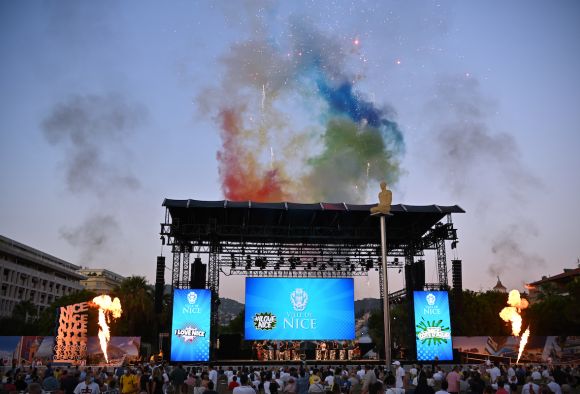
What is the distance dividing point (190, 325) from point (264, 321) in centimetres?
517

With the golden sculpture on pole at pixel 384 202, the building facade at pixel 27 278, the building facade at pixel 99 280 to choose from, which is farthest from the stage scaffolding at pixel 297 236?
the building facade at pixel 99 280

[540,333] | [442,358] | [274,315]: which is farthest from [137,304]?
[540,333]

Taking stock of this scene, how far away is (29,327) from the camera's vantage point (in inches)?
2311

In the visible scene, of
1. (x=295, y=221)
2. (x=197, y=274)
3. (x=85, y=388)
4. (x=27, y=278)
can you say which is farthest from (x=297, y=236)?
(x=27, y=278)

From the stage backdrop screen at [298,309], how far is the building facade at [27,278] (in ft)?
180

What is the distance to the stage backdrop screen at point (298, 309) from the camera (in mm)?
33062

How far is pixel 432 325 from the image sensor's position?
3159 cm

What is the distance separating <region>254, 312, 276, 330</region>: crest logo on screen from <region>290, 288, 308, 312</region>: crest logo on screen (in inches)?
61.2

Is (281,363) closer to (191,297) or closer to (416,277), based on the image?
(191,297)

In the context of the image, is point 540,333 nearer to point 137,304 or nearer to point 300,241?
point 300,241

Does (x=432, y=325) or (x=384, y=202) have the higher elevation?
(x=384, y=202)

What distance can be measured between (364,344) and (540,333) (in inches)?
591

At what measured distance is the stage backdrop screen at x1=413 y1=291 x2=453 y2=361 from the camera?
→ 1228 inches

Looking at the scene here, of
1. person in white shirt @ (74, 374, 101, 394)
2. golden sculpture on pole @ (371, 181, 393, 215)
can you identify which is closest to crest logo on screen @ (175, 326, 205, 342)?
golden sculpture on pole @ (371, 181, 393, 215)
